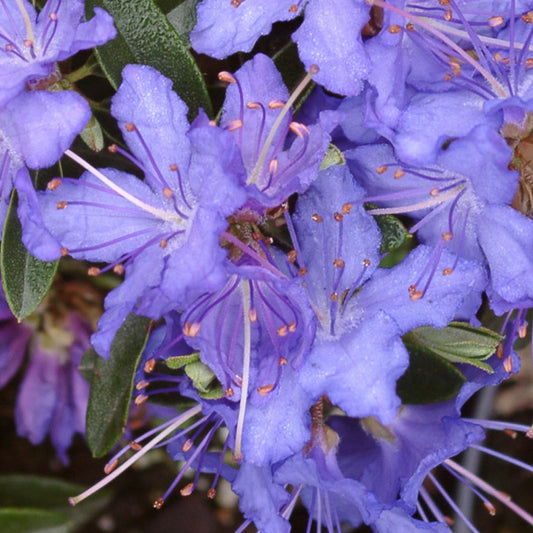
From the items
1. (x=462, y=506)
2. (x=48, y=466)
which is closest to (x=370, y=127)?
(x=462, y=506)

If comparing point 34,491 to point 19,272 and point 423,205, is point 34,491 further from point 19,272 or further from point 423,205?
point 423,205

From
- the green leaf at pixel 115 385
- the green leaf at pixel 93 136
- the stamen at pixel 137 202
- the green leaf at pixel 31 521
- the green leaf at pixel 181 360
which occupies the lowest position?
the green leaf at pixel 31 521

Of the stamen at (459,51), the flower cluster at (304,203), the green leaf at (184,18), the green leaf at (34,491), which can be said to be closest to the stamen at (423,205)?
the flower cluster at (304,203)

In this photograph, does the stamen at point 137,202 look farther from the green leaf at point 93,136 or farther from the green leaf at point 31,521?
the green leaf at point 31,521

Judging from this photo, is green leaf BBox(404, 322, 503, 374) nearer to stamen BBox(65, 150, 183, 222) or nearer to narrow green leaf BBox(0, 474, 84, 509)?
stamen BBox(65, 150, 183, 222)

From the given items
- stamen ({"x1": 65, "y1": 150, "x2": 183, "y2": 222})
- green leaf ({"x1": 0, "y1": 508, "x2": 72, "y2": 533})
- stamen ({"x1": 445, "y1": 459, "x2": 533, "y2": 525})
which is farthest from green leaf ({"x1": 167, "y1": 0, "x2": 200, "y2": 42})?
green leaf ({"x1": 0, "y1": 508, "x2": 72, "y2": 533})

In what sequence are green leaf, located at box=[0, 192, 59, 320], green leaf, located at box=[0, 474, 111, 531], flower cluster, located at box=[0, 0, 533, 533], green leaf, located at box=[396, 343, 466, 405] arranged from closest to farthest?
flower cluster, located at box=[0, 0, 533, 533] → green leaf, located at box=[0, 192, 59, 320] → green leaf, located at box=[396, 343, 466, 405] → green leaf, located at box=[0, 474, 111, 531]
